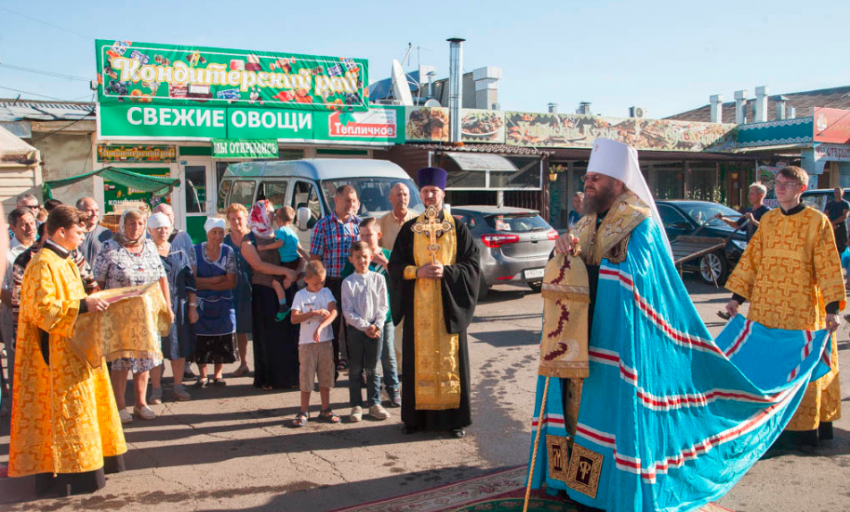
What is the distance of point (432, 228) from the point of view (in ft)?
17.9

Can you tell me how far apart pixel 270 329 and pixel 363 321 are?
1360 mm

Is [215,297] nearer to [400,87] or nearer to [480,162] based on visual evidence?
[480,162]

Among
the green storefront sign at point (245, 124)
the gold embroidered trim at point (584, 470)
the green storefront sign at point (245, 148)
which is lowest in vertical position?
the gold embroidered trim at point (584, 470)

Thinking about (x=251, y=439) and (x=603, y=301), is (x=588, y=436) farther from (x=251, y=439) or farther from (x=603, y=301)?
(x=251, y=439)

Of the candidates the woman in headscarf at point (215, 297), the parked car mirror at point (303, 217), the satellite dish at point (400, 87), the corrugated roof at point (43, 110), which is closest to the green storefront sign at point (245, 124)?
the corrugated roof at point (43, 110)

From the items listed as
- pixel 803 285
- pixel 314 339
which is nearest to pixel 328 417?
pixel 314 339

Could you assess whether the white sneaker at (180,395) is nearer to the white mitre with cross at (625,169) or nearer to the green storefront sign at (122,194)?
the white mitre with cross at (625,169)

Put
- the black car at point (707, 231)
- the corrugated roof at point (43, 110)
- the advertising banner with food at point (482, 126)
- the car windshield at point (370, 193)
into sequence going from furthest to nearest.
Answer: the advertising banner with food at point (482, 126)
the corrugated roof at point (43, 110)
the black car at point (707, 231)
the car windshield at point (370, 193)

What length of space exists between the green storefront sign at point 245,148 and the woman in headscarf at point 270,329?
1101cm

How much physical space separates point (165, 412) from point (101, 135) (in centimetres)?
1162

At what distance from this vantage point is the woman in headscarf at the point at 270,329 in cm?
675

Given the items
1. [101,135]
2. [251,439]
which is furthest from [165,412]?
[101,135]

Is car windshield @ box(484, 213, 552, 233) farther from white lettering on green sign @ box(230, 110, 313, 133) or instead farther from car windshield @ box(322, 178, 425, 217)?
white lettering on green sign @ box(230, 110, 313, 133)

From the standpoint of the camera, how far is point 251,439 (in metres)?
5.46
